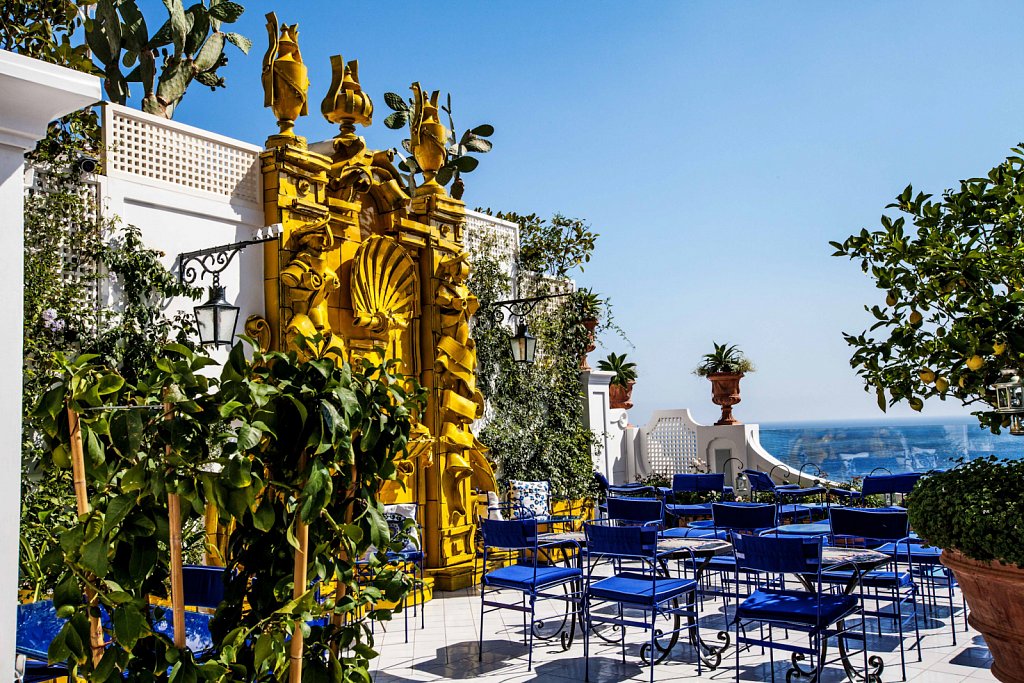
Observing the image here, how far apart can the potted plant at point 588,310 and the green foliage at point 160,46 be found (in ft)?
16.7

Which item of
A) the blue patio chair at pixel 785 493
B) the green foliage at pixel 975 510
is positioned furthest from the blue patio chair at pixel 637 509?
the green foliage at pixel 975 510

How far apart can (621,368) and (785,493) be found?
515 centimetres

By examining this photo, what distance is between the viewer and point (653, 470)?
13.5 metres

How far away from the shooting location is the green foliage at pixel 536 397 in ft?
30.9

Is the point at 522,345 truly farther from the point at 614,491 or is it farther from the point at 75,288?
the point at 75,288

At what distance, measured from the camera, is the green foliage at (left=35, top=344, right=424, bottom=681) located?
1.77m

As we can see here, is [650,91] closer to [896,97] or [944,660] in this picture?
[896,97]

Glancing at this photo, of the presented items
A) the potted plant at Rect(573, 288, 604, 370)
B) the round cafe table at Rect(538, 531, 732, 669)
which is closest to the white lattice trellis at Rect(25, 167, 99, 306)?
the round cafe table at Rect(538, 531, 732, 669)

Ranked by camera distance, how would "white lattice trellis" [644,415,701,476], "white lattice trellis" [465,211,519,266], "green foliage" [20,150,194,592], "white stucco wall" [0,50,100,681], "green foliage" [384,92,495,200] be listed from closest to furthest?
1. "white stucco wall" [0,50,100,681]
2. "green foliage" [20,150,194,592]
3. "white lattice trellis" [465,211,519,266]
4. "green foliage" [384,92,495,200]
5. "white lattice trellis" [644,415,701,476]

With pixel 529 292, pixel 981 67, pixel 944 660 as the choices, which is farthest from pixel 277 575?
pixel 529 292

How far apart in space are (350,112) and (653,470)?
26.6ft

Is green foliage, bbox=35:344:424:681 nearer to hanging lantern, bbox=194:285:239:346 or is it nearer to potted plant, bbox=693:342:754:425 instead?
hanging lantern, bbox=194:285:239:346

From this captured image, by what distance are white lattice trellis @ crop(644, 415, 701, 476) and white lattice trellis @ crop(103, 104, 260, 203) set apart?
8.35m

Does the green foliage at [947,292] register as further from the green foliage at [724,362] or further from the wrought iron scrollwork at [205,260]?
the green foliage at [724,362]
